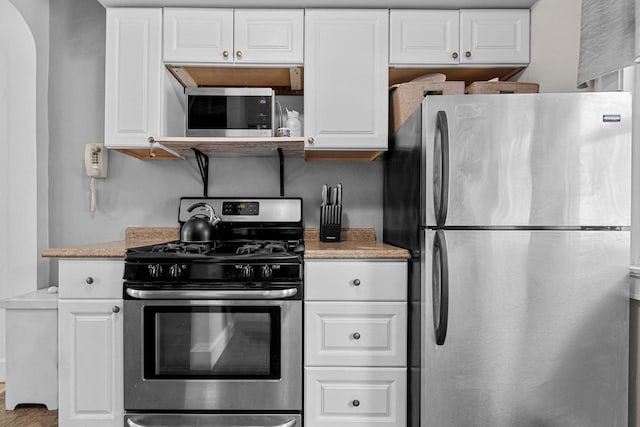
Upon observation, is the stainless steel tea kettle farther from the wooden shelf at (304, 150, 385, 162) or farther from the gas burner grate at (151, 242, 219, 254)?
the wooden shelf at (304, 150, 385, 162)

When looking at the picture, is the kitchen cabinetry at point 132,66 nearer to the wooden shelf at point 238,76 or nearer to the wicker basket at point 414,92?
the wooden shelf at point 238,76

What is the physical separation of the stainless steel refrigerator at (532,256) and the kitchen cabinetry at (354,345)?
1.11 feet

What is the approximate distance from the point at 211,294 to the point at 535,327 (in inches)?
52.0

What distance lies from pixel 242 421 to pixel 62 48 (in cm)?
246

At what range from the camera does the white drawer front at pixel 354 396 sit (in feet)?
6.32

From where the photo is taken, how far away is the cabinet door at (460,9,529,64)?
2.29 metres

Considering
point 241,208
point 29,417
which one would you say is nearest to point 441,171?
point 241,208

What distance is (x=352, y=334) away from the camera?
1933 millimetres

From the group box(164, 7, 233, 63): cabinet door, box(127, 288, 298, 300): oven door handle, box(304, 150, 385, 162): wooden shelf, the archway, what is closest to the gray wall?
box(304, 150, 385, 162): wooden shelf

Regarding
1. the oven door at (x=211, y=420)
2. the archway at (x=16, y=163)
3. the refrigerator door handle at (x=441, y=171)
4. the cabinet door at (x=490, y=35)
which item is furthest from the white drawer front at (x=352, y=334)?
the archway at (x=16, y=163)

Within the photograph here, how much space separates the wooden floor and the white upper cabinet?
6.51ft

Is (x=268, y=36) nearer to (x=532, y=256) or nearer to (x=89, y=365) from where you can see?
(x=532, y=256)

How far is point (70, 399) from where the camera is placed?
6.43 feet

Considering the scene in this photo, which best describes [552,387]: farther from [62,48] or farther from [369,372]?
[62,48]
